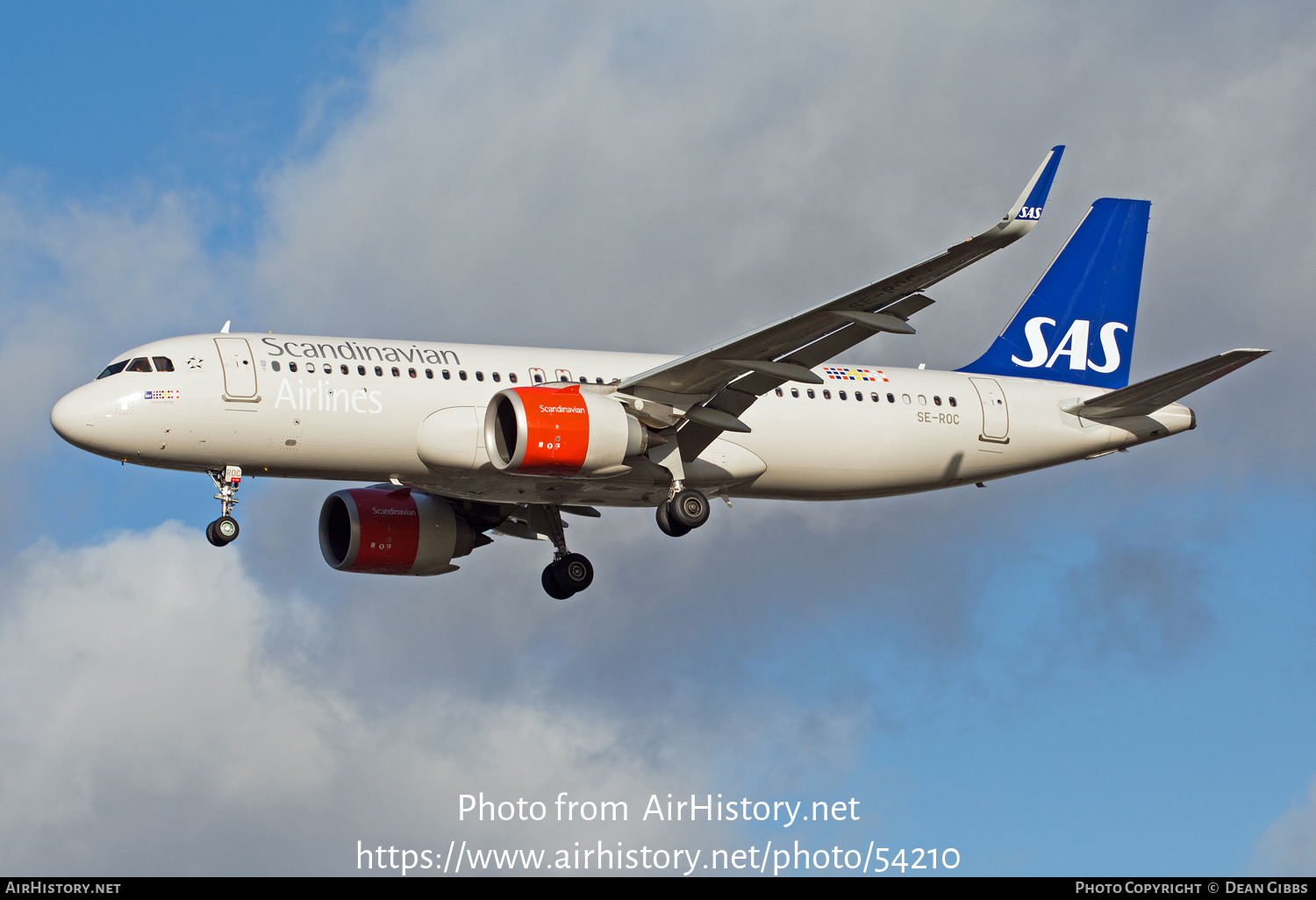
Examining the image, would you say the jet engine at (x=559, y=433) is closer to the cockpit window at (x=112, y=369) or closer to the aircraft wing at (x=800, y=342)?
the aircraft wing at (x=800, y=342)

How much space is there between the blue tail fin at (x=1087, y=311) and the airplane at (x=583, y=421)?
291 mm

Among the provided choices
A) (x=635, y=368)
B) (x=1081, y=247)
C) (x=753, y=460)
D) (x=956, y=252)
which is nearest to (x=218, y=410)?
(x=635, y=368)

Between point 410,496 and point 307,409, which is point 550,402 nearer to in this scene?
point 307,409

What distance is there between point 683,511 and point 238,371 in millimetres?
9930

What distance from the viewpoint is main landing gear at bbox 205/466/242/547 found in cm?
3656

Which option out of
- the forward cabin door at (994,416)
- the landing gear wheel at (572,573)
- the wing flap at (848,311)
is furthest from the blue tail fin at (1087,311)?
the landing gear wheel at (572,573)

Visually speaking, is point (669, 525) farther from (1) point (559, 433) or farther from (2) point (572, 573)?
(2) point (572, 573)

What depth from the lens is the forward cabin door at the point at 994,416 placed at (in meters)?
42.5

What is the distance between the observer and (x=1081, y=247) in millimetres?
47500

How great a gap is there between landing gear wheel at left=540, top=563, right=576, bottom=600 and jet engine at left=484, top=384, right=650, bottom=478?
6.93 metres

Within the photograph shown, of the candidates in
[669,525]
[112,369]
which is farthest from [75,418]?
[669,525]

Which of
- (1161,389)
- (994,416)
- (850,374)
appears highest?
(850,374)

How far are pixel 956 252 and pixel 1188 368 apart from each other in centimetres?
972

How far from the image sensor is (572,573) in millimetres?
43281
